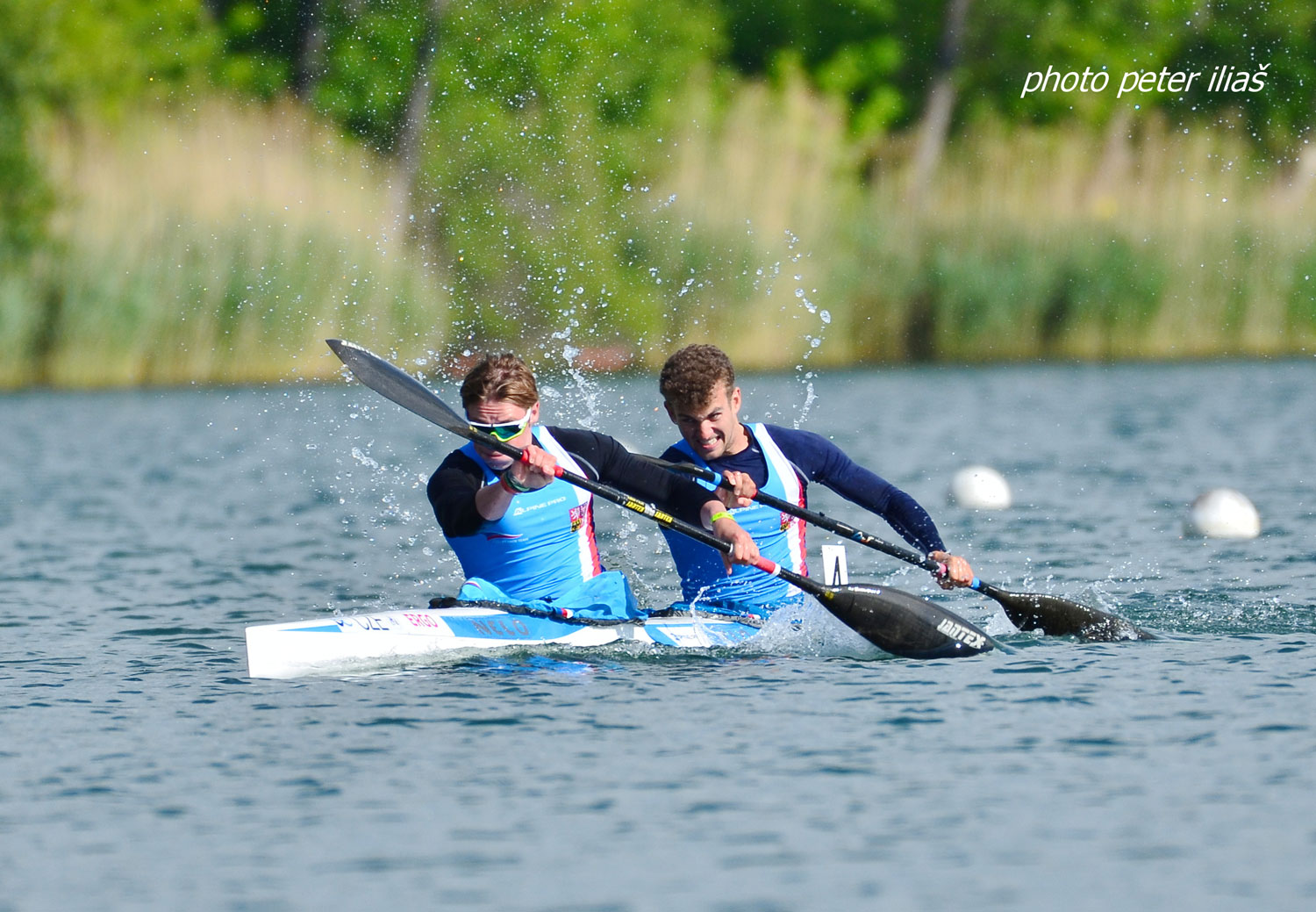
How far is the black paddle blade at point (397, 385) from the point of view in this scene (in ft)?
30.4

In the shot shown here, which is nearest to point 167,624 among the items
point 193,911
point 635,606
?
point 635,606

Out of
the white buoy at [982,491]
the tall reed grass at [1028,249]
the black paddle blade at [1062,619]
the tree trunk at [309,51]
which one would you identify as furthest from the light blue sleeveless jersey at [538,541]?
the tree trunk at [309,51]

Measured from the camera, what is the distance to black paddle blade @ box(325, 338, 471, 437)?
30.4ft

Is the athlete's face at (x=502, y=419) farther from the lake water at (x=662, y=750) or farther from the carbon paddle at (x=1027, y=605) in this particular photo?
the lake water at (x=662, y=750)

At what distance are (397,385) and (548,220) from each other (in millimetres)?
18190

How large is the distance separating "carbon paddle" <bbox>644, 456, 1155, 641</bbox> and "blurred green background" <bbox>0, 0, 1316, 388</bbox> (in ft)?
50.6

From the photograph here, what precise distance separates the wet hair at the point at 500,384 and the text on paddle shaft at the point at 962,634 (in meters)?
2.04

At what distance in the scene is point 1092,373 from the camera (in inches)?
1035

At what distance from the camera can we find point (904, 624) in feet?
28.6

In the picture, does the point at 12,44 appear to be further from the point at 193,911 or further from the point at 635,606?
the point at 193,911

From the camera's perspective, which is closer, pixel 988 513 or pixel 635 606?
pixel 635 606

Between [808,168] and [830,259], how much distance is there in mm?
1777

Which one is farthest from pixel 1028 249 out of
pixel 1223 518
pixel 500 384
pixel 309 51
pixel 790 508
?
pixel 500 384

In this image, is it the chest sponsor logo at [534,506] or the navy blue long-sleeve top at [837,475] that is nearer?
the chest sponsor logo at [534,506]
